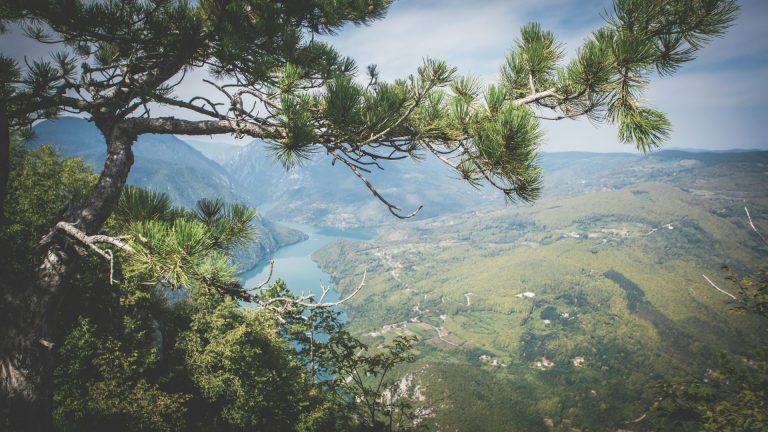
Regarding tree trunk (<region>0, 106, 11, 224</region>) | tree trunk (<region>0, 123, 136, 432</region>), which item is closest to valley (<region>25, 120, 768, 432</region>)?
tree trunk (<region>0, 123, 136, 432</region>)

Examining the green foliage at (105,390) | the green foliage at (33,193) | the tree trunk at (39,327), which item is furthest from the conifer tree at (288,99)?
the green foliage at (105,390)

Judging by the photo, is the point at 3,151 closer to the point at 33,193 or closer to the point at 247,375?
the point at 247,375

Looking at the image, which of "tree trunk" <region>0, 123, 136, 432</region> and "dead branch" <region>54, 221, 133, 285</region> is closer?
"dead branch" <region>54, 221, 133, 285</region>

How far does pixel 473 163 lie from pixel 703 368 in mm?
121868

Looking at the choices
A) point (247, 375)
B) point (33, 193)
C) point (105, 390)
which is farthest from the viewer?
point (247, 375)

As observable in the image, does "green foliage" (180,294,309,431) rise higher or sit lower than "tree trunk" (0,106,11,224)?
lower

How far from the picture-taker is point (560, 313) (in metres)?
118

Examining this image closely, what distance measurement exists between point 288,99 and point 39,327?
2009 millimetres

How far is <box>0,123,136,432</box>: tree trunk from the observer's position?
178 cm

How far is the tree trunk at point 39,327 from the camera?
178cm

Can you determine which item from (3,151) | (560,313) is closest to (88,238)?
(3,151)

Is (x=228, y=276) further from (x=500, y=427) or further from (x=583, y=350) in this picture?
(x=583, y=350)

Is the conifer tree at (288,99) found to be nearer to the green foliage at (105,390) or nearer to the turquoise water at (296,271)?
the green foliage at (105,390)

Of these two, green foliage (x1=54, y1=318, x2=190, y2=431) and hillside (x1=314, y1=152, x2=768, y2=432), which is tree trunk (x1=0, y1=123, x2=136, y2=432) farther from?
hillside (x1=314, y1=152, x2=768, y2=432)
